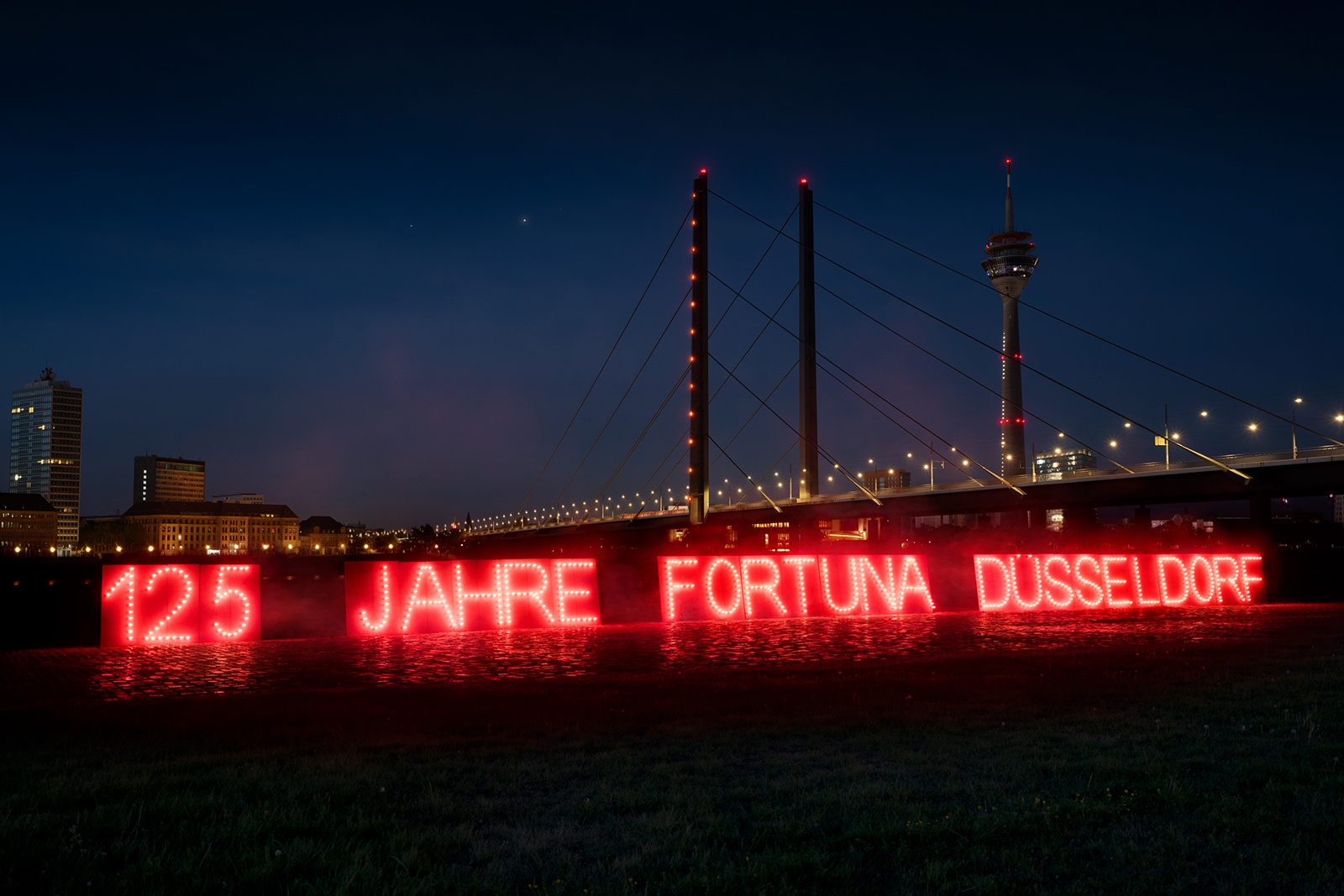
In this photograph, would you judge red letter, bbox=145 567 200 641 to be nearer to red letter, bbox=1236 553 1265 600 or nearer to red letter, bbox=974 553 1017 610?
red letter, bbox=974 553 1017 610

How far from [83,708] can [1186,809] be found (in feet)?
29.9

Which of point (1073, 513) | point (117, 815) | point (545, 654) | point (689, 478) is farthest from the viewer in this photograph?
point (1073, 513)

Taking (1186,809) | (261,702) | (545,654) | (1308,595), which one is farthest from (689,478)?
(1186,809)

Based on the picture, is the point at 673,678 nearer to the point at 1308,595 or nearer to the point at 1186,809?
the point at 1186,809

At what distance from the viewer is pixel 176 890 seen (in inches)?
169

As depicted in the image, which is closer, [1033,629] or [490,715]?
[490,715]

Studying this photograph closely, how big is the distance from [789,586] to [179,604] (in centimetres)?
1175

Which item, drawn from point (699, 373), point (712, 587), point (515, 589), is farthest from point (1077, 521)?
point (515, 589)

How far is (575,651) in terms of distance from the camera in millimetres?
13867

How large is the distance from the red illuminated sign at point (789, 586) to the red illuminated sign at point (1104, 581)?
241 cm

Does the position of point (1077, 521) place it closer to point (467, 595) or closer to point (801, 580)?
point (801, 580)

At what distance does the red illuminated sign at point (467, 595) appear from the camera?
1628cm

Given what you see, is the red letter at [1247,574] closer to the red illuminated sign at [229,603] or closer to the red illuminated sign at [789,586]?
the red illuminated sign at [789,586]

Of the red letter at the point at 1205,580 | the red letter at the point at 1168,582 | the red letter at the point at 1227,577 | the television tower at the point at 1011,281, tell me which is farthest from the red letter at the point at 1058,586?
the television tower at the point at 1011,281
